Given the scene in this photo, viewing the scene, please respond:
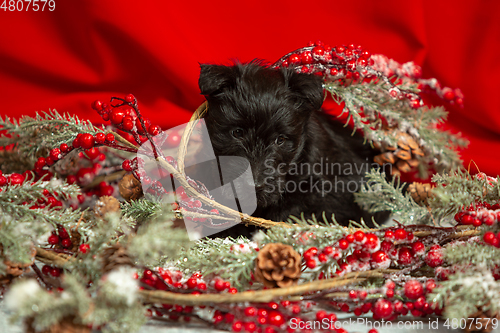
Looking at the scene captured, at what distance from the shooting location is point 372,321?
1351 millimetres

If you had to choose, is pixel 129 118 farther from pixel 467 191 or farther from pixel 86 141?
pixel 467 191

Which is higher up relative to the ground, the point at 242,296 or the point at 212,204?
the point at 212,204

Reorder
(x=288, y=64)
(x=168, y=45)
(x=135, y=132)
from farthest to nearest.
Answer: (x=168, y=45) < (x=288, y=64) < (x=135, y=132)

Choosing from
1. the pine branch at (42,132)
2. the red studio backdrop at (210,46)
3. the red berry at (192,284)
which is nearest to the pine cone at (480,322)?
the red berry at (192,284)

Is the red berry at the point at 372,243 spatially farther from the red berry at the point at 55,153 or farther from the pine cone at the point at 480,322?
the red berry at the point at 55,153

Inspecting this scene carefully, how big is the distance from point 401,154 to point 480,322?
3.94ft

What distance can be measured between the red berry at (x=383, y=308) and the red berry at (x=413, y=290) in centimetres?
6

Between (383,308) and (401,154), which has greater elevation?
(401,154)

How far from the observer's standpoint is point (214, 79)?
1.84 meters

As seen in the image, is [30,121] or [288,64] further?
[288,64]

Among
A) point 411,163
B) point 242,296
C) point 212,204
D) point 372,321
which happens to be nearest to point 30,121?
point 212,204

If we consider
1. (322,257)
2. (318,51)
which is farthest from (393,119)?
(322,257)

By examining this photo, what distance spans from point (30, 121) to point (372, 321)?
172cm

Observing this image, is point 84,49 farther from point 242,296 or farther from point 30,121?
point 242,296
